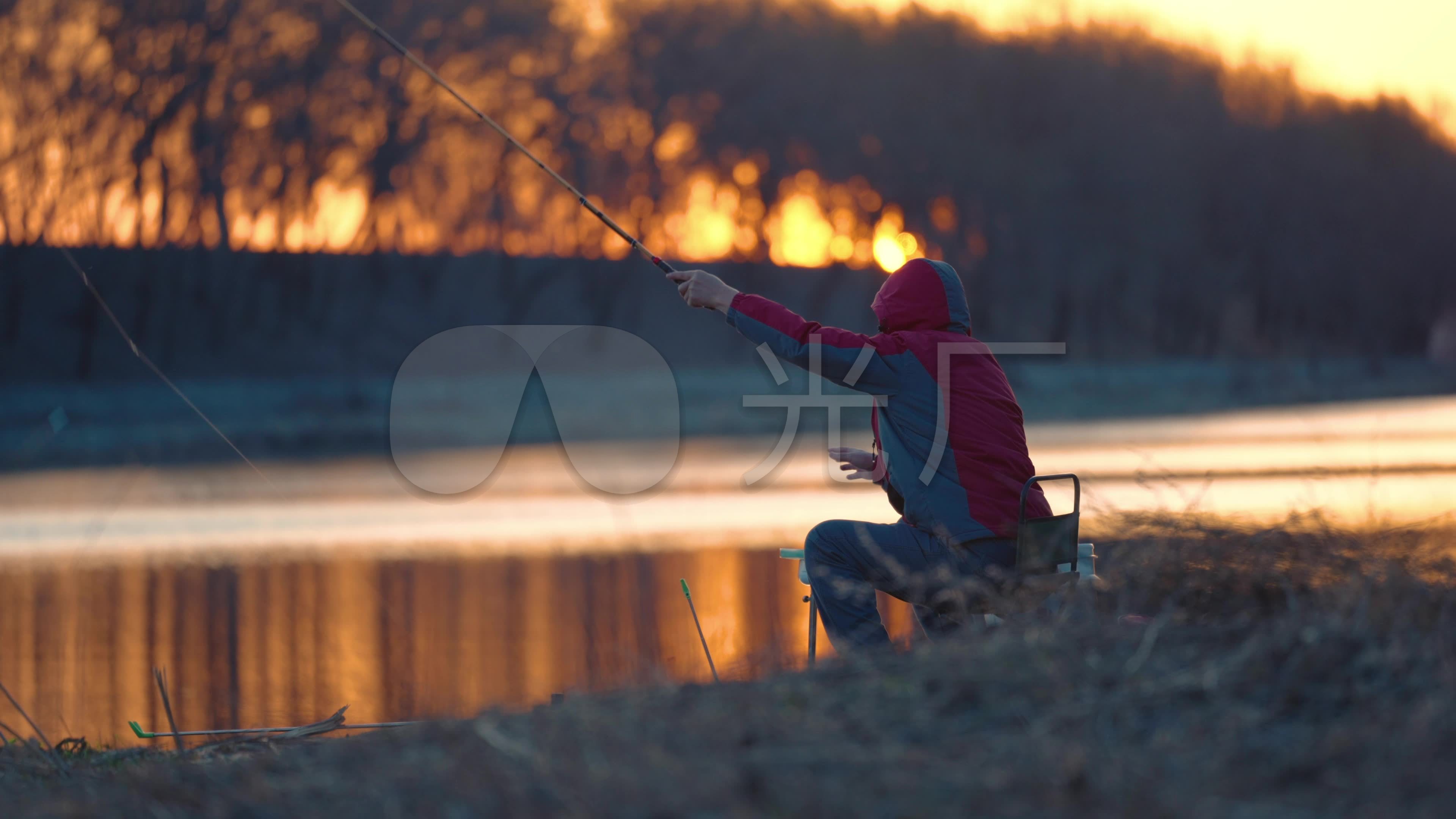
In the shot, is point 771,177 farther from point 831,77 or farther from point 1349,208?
point 1349,208

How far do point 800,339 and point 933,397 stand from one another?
43 cm

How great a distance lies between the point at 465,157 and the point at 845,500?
25.4 m

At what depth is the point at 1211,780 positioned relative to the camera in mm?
2111

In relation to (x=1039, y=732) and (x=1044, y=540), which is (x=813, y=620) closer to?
(x=1044, y=540)

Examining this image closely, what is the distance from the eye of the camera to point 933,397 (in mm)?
3727

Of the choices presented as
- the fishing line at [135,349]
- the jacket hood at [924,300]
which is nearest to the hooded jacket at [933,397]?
the jacket hood at [924,300]

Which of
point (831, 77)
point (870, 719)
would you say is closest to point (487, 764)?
point (870, 719)

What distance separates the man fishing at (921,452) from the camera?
144 inches

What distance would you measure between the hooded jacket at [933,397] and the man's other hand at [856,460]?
0.19 metres

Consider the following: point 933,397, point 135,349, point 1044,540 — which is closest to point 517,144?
point 135,349

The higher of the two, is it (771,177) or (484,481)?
(771,177)

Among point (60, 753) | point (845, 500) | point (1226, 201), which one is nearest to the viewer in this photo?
point (60, 753)

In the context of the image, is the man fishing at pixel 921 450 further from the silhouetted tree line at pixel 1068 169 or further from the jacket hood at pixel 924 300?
the silhouetted tree line at pixel 1068 169

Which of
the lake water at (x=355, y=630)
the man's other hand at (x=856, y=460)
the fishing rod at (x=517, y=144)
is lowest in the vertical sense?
the lake water at (x=355, y=630)
